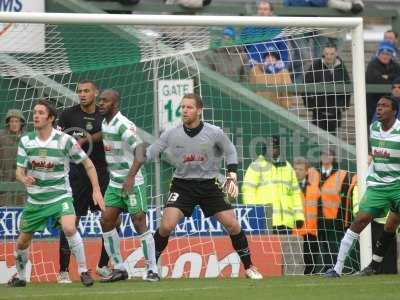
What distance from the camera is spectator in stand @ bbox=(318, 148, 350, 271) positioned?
15.3m

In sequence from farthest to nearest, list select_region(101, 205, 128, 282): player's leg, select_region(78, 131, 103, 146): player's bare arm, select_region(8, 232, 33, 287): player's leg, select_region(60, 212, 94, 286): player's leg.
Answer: select_region(78, 131, 103, 146): player's bare arm → select_region(101, 205, 128, 282): player's leg → select_region(8, 232, 33, 287): player's leg → select_region(60, 212, 94, 286): player's leg

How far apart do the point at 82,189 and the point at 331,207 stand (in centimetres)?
355

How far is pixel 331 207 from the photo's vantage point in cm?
1537

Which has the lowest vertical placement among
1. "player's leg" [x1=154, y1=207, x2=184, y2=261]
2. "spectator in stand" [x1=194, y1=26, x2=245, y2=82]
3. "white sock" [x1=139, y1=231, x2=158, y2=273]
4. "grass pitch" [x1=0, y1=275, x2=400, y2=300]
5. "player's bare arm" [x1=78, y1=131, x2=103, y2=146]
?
"grass pitch" [x1=0, y1=275, x2=400, y2=300]

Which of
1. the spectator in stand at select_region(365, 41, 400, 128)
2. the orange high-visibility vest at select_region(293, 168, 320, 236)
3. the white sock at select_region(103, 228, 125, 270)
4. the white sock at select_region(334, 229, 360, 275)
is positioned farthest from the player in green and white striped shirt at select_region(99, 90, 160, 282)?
the spectator in stand at select_region(365, 41, 400, 128)

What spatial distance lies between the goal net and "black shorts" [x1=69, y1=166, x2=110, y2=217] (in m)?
1.09

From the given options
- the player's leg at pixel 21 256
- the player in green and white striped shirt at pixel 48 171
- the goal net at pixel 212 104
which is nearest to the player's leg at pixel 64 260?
the player's leg at pixel 21 256

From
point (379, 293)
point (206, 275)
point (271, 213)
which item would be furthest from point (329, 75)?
point (379, 293)

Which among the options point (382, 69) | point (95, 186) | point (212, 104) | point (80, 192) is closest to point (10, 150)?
point (80, 192)

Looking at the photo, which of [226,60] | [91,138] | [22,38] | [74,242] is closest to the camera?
[74,242]

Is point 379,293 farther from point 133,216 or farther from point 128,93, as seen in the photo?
point 128,93

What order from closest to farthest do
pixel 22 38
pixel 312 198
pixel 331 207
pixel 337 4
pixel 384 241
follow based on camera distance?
pixel 384 241
pixel 22 38
pixel 331 207
pixel 312 198
pixel 337 4

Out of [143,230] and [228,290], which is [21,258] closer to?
[143,230]

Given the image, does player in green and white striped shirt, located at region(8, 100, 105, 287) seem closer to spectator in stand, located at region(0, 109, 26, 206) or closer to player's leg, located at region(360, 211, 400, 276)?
spectator in stand, located at region(0, 109, 26, 206)
